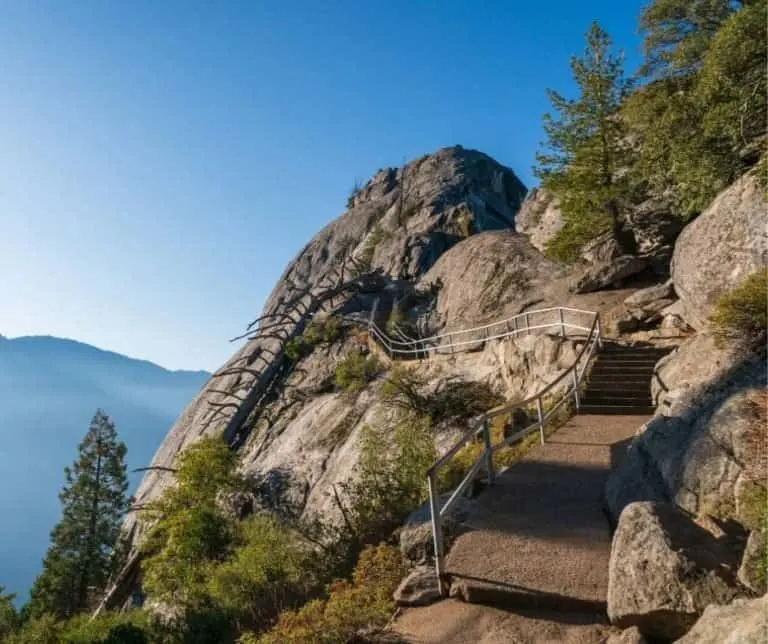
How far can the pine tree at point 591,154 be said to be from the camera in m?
23.6

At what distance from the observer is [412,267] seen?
39156mm

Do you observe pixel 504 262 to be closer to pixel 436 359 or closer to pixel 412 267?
pixel 436 359

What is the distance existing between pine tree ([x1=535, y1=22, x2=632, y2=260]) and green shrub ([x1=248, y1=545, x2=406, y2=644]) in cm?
2000

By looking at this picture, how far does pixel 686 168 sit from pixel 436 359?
1151 centimetres

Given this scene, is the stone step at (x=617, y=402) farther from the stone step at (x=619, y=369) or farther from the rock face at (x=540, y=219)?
the rock face at (x=540, y=219)

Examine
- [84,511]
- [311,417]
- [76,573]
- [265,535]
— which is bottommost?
[76,573]

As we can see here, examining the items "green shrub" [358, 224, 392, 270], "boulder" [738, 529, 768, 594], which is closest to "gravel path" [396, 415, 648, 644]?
"boulder" [738, 529, 768, 594]

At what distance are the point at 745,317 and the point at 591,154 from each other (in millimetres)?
17194

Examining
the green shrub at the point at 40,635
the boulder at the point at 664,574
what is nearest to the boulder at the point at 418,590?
the boulder at the point at 664,574

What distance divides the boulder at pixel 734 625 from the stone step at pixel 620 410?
35.2 ft

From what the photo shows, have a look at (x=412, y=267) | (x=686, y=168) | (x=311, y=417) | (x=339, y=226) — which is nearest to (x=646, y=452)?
(x=686, y=168)

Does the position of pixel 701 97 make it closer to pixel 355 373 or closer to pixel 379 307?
pixel 355 373

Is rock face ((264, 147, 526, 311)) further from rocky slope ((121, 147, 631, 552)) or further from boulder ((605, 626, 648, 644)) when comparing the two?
boulder ((605, 626, 648, 644))

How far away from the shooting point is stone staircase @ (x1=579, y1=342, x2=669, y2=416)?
46.8ft
